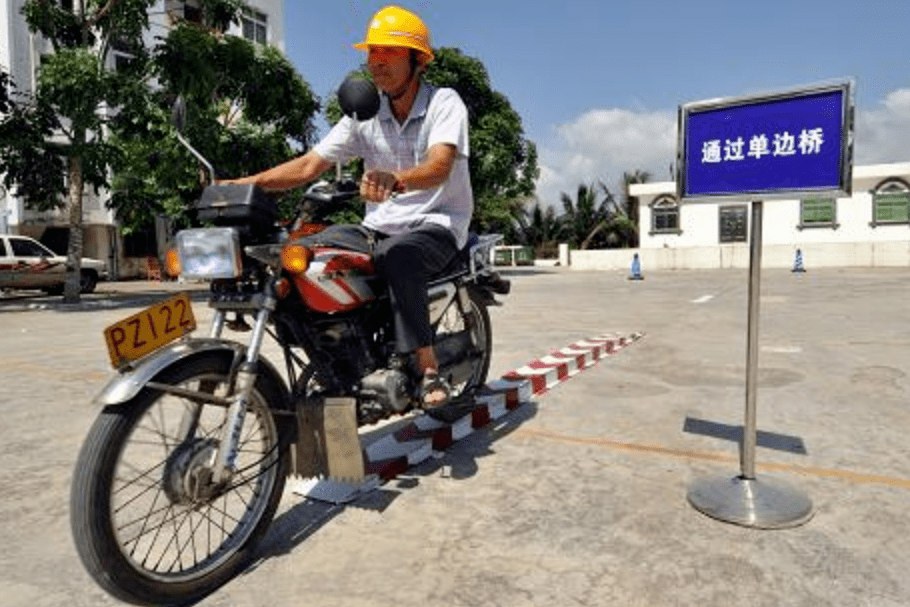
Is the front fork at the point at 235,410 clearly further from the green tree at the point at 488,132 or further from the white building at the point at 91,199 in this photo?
the white building at the point at 91,199

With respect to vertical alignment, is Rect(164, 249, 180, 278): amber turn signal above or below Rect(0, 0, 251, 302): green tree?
below

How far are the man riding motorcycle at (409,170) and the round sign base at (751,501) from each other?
1301 millimetres

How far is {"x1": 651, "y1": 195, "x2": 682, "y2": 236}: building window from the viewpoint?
33.5 meters

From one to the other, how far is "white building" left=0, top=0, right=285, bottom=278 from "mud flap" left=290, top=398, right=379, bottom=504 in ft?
79.4

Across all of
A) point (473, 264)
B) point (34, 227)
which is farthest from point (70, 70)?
point (34, 227)

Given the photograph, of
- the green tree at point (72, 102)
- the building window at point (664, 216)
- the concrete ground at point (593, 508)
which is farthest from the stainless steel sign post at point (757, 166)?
the building window at point (664, 216)

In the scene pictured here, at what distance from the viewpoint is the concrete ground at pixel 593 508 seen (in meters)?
2.41

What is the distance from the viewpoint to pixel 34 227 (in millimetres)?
29234

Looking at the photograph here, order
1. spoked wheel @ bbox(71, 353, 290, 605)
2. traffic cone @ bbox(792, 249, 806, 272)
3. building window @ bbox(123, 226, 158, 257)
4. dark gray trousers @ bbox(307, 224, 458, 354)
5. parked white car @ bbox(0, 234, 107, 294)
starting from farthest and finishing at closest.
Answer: building window @ bbox(123, 226, 158, 257), traffic cone @ bbox(792, 249, 806, 272), parked white car @ bbox(0, 234, 107, 294), dark gray trousers @ bbox(307, 224, 458, 354), spoked wheel @ bbox(71, 353, 290, 605)

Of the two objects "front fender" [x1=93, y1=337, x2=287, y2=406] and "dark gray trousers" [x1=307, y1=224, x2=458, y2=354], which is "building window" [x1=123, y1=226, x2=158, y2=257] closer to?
"dark gray trousers" [x1=307, y1=224, x2=458, y2=354]

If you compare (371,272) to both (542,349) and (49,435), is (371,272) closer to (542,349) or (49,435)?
(49,435)

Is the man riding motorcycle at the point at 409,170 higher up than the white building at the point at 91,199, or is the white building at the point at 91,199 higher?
the white building at the point at 91,199

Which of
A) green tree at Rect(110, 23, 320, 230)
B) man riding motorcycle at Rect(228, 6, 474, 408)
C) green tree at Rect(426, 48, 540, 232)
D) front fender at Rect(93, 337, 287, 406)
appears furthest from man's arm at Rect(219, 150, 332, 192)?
green tree at Rect(426, 48, 540, 232)

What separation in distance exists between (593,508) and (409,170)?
1.68m
